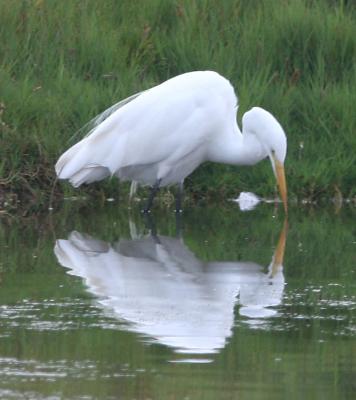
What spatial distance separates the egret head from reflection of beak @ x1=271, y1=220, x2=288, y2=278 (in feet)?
1.35

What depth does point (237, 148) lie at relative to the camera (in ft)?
33.2

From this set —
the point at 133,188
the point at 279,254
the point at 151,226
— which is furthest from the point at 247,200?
the point at 279,254

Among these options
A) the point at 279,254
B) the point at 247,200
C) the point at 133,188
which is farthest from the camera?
the point at 247,200

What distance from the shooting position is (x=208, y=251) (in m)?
8.48

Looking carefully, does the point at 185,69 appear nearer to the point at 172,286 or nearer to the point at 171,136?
the point at 171,136

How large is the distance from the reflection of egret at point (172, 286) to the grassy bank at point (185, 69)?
2.07m

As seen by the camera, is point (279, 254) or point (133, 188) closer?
point (279, 254)

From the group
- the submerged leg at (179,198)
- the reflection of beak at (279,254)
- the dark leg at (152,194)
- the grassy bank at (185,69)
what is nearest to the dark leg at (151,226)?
the dark leg at (152,194)

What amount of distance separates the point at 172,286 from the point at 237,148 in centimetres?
308

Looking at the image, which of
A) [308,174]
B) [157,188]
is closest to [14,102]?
[157,188]

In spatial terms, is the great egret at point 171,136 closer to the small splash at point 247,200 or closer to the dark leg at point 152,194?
the dark leg at point 152,194

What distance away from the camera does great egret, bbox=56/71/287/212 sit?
32.8 feet

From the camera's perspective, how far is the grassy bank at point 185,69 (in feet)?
36.1

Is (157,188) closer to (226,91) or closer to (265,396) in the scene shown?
(226,91)
